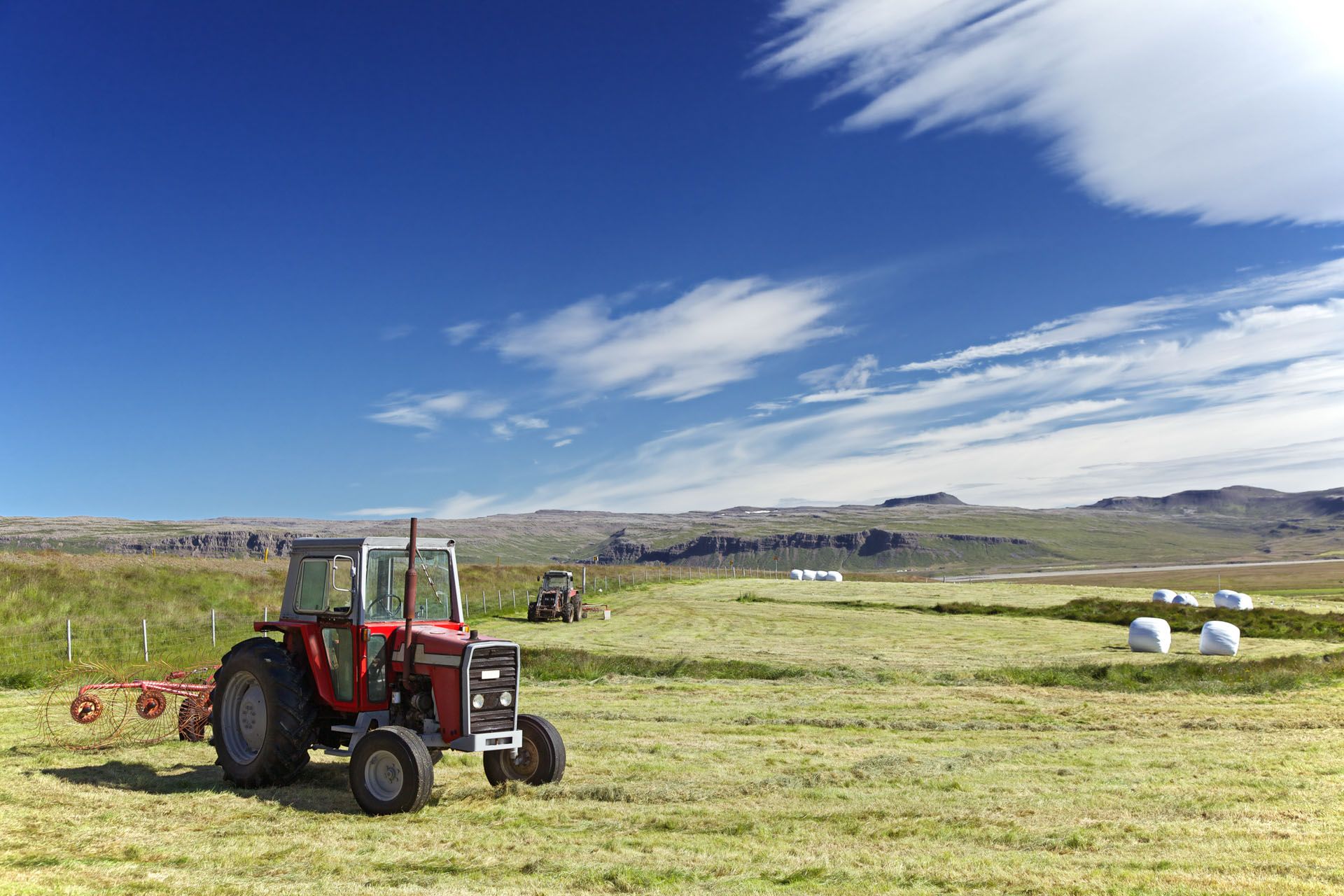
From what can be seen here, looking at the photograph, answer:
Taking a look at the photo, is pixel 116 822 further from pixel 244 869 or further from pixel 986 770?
pixel 986 770

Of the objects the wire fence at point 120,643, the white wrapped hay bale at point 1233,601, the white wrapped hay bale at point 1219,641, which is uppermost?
the wire fence at point 120,643

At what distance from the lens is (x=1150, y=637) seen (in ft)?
94.7

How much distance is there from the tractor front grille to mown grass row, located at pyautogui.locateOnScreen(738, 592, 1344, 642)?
3247cm

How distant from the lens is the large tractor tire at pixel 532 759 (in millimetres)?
10633

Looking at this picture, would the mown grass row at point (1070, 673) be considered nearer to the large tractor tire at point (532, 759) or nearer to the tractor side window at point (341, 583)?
the large tractor tire at point (532, 759)

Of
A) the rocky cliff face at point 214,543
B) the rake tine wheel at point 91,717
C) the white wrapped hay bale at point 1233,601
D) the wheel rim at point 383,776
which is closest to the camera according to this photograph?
the wheel rim at point 383,776

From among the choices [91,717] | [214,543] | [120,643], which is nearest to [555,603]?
[120,643]

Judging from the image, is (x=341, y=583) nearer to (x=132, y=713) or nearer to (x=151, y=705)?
(x=151, y=705)

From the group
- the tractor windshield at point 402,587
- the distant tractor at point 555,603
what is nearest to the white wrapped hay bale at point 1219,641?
the distant tractor at point 555,603

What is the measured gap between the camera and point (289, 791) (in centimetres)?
1054

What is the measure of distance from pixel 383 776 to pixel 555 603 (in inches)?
1331

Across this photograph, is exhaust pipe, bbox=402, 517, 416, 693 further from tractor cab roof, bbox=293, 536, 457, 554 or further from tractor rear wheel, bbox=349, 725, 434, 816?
tractor rear wheel, bbox=349, 725, 434, 816

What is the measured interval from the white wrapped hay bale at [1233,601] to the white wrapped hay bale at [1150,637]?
72.9ft

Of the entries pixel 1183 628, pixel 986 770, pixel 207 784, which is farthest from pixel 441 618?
pixel 1183 628
